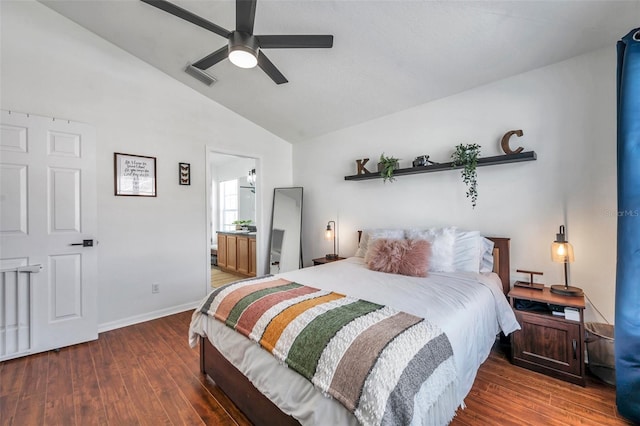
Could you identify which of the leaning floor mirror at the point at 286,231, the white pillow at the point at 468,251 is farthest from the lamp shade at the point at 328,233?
the white pillow at the point at 468,251

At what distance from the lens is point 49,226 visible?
2.69 m

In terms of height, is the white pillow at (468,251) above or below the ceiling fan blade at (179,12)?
below

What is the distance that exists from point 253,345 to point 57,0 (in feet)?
12.5

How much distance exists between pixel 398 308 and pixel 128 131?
356 centimetres

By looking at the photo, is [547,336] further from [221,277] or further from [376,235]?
[221,277]

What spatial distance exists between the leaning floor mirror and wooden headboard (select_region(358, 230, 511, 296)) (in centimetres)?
284

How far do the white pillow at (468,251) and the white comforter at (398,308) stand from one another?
0.44 feet

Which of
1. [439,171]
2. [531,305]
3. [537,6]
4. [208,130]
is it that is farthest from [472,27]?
[208,130]

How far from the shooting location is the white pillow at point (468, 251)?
100 inches

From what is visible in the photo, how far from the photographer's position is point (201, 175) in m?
3.85

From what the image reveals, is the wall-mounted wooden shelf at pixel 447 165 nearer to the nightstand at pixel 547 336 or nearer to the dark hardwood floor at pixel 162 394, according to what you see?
the nightstand at pixel 547 336

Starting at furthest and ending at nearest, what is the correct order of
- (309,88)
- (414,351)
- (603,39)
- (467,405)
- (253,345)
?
1. (309,88)
2. (603,39)
3. (467,405)
4. (253,345)
5. (414,351)

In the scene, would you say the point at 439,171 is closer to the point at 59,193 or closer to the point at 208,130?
the point at 208,130

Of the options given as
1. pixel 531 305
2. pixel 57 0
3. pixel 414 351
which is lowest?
pixel 531 305
